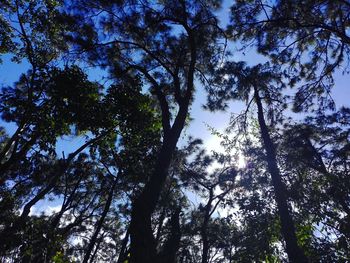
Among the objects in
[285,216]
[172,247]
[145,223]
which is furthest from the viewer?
[285,216]

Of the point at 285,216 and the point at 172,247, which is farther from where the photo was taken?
the point at 285,216

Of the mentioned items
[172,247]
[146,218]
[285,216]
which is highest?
[285,216]

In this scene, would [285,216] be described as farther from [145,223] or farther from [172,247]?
[145,223]

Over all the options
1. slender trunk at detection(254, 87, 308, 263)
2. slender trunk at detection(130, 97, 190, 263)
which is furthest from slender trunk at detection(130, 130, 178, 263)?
slender trunk at detection(254, 87, 308, 263)

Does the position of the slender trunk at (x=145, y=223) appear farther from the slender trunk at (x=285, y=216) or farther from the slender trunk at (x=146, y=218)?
the slender trunk at (x=285, y=216)

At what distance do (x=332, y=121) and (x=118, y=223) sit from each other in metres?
20.9

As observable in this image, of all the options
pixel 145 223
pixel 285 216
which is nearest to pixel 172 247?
pixel 145 223

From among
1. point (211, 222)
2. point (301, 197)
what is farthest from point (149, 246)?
point (211, 222)

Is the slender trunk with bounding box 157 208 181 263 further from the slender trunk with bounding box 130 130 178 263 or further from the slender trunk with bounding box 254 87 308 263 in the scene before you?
the slender trunk with bounding box 254 87 308 263

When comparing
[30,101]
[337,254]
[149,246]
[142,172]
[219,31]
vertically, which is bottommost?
[149,246]

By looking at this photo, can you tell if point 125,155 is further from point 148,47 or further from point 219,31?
point 219,31

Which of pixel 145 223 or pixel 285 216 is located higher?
pixel 285 216

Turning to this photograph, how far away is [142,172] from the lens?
1597cm

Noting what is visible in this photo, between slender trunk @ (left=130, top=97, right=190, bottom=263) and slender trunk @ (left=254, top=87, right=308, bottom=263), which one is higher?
slender trunk @ (left=254, top=87, right=308, bottom=263)
